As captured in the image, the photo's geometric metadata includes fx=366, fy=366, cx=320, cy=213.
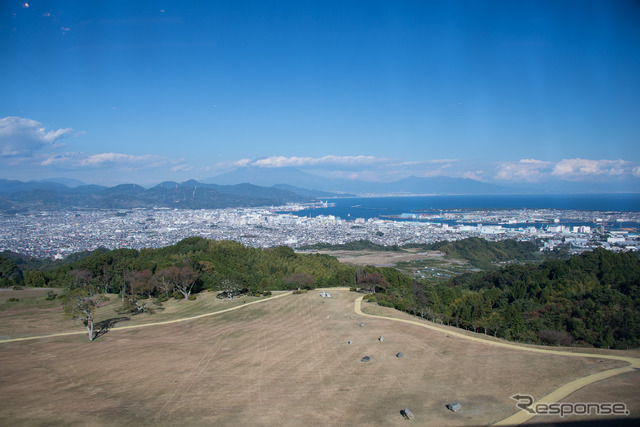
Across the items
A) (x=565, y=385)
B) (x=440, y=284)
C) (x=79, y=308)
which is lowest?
(x=440, y=284)

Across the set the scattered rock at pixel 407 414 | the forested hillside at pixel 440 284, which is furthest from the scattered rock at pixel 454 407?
the forested hillside at pixel 440 284

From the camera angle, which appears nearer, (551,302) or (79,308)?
(79,308)

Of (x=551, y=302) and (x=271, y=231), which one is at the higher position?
(x=271, y=231)

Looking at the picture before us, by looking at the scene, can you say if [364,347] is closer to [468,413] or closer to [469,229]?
[468,413]

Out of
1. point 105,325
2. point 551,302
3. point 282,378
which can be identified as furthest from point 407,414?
point 551,302

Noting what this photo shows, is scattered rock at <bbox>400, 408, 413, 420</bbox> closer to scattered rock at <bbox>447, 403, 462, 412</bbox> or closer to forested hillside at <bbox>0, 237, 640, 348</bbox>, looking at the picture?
scattered rock at <bbox>447, 403, 462, 412</bbox>

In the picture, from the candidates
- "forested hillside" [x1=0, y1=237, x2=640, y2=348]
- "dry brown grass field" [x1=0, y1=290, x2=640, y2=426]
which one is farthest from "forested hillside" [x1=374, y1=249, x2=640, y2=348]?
"dry brown grass field" [x1=0, y1=290, x2=640, y2=426]

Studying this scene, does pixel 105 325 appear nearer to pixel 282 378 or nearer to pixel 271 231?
pixel 282 378
